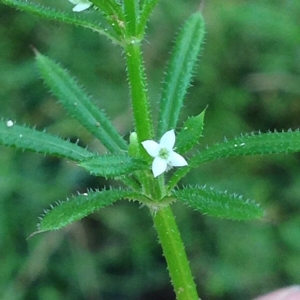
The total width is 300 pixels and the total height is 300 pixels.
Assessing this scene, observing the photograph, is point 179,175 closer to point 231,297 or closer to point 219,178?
point 219,178

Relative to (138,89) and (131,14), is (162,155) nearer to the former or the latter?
(138,89)

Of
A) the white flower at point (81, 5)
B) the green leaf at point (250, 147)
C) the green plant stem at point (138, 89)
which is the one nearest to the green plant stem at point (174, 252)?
the green leaf at point (250, 147)

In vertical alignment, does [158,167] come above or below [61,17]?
below

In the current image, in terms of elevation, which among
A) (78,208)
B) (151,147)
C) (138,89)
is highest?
(138,89)

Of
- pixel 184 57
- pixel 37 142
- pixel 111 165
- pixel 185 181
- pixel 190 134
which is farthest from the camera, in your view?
pixel 185 181

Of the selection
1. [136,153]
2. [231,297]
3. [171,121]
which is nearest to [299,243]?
[231,297]

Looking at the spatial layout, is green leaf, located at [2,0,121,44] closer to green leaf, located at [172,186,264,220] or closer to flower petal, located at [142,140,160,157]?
flower petal, located at [142,140,160,157]

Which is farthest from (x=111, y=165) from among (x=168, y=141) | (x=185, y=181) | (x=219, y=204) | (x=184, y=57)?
(x=185, y=181)
